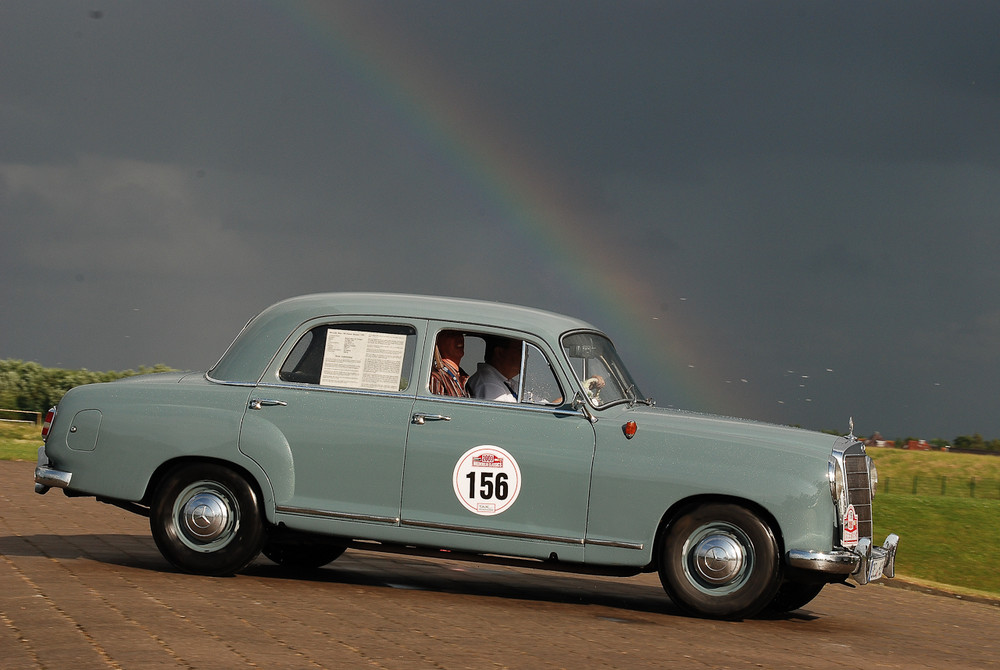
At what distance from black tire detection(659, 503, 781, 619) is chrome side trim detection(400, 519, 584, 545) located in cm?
63

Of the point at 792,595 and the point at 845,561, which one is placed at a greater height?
the point at 845,561

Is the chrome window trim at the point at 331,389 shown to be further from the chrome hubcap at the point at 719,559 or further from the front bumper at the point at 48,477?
the chrome hubcap at the point at 719,559

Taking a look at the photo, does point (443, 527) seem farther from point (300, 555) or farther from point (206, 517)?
Result: point (300, 555)

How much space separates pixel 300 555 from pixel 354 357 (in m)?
1.94

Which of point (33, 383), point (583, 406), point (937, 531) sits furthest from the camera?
point (33, 383)

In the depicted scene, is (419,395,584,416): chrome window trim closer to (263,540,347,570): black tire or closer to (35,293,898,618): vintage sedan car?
(35,293,898,618): vintage sedan car

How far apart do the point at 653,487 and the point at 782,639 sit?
1.19m

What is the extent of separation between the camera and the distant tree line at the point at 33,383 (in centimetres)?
4878

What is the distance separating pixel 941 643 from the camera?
773 cm

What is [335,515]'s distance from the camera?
791 centimetres

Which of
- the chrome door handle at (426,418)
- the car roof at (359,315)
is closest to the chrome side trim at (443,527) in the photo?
the chrome door handle at (426,418)

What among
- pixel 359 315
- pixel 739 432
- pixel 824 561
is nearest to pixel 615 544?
pixel 739 432

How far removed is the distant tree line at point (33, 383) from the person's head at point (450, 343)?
43.1 metres

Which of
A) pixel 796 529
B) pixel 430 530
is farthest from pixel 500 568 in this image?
pixel 796 529
